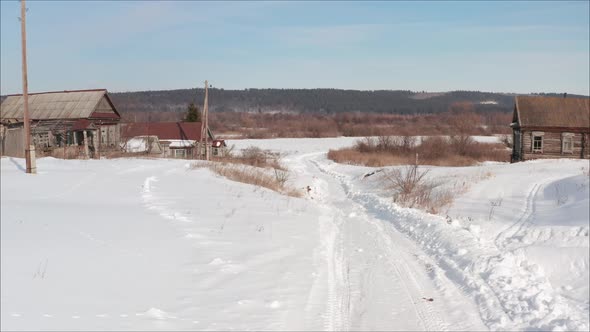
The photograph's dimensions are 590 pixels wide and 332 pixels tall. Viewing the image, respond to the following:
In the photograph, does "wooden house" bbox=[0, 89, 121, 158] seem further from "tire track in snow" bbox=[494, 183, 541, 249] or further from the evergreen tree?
"tire track in snow" bbox=[494, 183, 541, 249]

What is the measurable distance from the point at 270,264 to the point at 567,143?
121 ft

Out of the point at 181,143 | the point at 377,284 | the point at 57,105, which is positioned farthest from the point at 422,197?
the point at 181,143

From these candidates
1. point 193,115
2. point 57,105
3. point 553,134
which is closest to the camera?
point 57,105

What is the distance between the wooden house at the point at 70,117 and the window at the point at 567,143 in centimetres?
3337

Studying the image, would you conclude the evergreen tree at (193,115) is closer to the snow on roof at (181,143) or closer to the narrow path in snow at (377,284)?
the snow on roof at (181,143)

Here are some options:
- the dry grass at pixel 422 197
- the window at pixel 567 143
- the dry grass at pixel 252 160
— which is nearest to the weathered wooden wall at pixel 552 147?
the window at pixel 567 143

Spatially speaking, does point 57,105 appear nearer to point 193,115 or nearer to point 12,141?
point 12,141

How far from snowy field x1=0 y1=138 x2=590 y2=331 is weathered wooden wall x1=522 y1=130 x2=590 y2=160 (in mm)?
24529

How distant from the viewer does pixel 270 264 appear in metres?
8.75

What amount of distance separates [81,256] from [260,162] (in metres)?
31.6

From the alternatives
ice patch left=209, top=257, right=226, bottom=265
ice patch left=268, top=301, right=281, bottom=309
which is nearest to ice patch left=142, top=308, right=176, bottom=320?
ice patch left=268, top=301, right=281, bottom=309

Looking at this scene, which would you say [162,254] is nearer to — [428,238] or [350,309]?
[350,309]

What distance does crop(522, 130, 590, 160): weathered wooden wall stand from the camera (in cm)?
3891

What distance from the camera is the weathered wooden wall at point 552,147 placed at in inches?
1532
